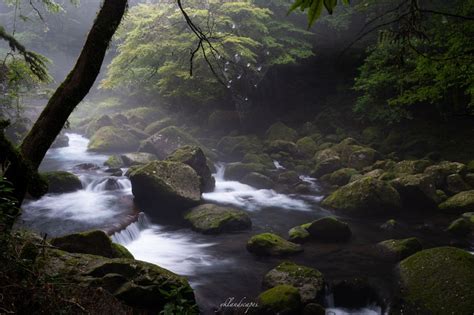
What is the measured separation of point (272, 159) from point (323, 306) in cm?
1296

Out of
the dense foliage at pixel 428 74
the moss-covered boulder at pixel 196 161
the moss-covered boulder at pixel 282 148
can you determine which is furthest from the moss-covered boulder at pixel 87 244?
the moss-covered boulder at pixel 282 148

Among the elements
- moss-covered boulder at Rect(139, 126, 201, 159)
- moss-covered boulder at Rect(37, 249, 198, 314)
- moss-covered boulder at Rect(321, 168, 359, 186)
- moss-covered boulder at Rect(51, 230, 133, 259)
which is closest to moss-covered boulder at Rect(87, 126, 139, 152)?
moss-covered boulder at Rect(139, 126, 201, 159)

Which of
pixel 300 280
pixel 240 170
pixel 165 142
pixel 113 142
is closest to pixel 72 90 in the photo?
pixel 300 280

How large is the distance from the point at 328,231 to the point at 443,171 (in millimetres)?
5858

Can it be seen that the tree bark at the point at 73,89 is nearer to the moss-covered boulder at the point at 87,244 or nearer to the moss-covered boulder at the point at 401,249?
the moss-covered boulder at the point at 87,244

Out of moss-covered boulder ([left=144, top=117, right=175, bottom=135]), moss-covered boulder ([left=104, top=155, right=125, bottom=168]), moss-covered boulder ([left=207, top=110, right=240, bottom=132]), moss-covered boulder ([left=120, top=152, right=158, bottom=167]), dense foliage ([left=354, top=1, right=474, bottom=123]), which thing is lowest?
moss-covered boulder ([left=104, top=155, right=125, bottom=168])

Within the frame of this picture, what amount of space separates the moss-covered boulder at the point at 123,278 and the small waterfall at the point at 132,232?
409cm

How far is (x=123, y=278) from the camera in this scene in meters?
5.14

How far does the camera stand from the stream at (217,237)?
7633 millimetres

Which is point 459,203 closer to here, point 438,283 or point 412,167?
point 412,167

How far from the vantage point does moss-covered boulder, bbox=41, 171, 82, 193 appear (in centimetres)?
1268

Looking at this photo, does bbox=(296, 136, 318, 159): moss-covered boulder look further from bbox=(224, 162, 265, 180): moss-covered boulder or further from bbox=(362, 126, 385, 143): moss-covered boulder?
bbox=(224, 162, 265, 180): moss-covered boulder

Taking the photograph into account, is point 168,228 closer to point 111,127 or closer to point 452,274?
point 452,274

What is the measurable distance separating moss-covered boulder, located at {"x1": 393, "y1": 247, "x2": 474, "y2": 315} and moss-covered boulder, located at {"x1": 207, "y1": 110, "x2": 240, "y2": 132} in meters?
17.5
